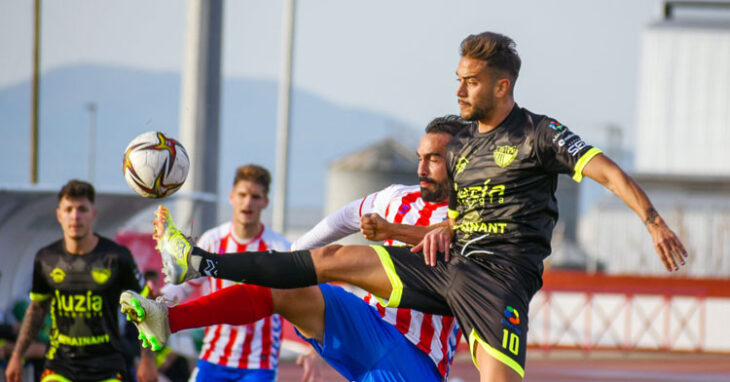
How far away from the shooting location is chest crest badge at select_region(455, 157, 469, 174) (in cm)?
586

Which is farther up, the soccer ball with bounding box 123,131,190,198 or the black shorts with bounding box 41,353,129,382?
the soccer ball with bounding box 123,131,190,198

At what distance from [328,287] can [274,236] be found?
8.75ft

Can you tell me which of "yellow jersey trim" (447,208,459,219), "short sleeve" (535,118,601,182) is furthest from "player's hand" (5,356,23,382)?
"short sleeve" (535,118,601,182)

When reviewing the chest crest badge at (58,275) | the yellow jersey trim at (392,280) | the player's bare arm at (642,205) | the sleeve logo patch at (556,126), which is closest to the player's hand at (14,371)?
the chest crest badge at (58,275)

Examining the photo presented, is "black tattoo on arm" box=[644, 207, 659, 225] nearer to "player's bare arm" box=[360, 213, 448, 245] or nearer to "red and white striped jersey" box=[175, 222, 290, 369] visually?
"player's bare arm" box=[360, 213, 448, 245]

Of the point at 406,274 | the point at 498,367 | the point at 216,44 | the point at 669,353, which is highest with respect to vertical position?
the point at 216,44

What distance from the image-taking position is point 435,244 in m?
5.74

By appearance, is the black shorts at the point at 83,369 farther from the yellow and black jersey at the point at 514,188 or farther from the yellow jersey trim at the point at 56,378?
the yellow and black jersey at the point at 514,188

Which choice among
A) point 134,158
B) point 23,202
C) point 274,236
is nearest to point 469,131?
point 134,158

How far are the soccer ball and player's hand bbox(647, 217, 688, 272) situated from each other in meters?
2.92

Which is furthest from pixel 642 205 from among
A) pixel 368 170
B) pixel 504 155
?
pixel 368 170

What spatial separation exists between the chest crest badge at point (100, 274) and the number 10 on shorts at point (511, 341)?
362 centimetres

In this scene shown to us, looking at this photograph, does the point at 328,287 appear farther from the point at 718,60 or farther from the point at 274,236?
the point at 718,60

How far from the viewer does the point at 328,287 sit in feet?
19.9
